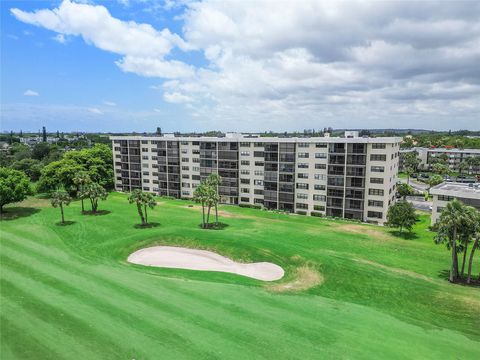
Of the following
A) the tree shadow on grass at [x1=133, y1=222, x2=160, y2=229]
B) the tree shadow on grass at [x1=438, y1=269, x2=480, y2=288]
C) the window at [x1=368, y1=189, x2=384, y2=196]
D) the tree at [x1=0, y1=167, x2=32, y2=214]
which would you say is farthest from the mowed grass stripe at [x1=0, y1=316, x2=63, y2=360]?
the window at [x1=368, y1=189, x2=384, y2=196]

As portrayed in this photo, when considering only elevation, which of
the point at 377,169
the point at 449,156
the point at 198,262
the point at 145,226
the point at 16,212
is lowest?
the point at 198,262

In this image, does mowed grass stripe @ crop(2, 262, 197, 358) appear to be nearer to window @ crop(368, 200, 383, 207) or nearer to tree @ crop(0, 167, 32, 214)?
tree @ crop(0, 167, 32, 214)

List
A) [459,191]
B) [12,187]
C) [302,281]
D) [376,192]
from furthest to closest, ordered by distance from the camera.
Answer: [376,192] < [12,187] < [459,191] < [302,281]

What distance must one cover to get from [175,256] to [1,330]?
87.8 ft

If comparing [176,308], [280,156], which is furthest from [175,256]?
[280,156]

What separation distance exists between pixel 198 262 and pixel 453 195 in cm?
5243

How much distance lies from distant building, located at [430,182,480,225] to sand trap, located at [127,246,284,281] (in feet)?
139

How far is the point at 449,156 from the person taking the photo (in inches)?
7323

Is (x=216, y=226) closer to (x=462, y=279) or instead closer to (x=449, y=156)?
(x=462, y=279)

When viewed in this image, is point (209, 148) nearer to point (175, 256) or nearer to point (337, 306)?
point (175, 256)

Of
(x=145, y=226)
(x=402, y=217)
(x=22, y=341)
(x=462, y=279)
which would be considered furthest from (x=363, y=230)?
(x=22, y=341)

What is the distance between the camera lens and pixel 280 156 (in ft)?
300

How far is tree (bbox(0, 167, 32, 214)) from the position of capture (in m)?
75.3

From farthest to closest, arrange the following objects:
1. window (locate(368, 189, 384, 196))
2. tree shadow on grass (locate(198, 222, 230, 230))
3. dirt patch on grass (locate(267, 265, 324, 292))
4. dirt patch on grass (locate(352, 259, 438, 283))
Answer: window (locate(368, 189, 384, 196)) < tree shadow on grass (locate(198, 222, 230, 230)) < dirt patch on grass (locate(352, 259, 438, 283)) < dirt patch on grass (locate(267, 265, 324, 292))
